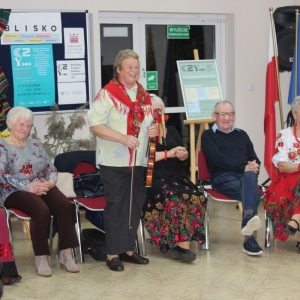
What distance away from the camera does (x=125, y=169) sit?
427cm

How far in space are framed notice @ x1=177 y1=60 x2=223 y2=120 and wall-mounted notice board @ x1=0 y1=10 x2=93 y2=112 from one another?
918 mm

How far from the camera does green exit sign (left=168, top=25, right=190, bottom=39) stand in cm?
687

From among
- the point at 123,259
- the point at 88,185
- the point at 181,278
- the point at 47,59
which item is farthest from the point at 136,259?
the point at 47,59

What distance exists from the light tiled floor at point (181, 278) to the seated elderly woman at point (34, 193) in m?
0.18

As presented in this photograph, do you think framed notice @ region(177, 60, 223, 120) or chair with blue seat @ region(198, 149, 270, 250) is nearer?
chair with blue seat @ region(198, 149, 270, 250)

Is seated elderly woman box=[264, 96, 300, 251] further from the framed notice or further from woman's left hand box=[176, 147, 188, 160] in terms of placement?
the framed notice

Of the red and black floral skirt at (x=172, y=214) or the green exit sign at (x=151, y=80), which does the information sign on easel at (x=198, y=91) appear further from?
the red and black floral skirt at (x=172, y=214)

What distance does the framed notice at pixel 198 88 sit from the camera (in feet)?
20.0

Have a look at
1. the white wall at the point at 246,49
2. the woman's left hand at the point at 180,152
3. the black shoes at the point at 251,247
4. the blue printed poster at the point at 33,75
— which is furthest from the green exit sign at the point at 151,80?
the black shoes at the point at 251,247

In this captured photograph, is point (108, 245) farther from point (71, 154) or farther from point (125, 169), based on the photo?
point (71, 154)

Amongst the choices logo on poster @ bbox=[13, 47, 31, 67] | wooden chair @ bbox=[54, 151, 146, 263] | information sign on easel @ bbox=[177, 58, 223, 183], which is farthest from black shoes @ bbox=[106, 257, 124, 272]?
logo on poster @ bbox=[13, 47, 31, 67]

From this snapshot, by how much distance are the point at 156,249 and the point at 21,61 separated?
2229mm

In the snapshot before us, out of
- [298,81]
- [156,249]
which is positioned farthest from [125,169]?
[298,81]

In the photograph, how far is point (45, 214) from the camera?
4152 millimetres
